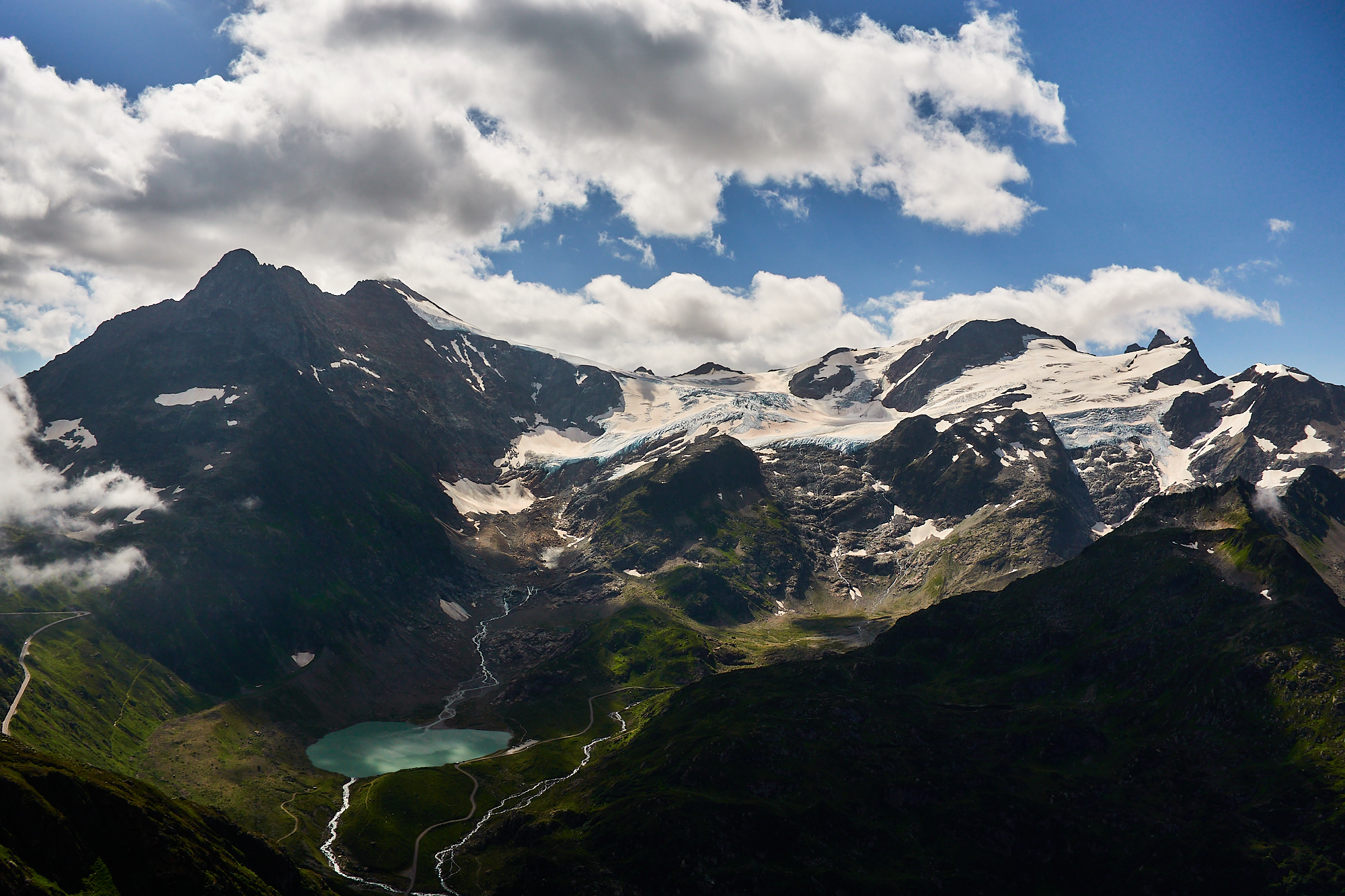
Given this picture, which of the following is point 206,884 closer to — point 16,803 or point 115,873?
point 115,873

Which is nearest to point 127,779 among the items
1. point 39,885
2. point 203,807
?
point 203,807

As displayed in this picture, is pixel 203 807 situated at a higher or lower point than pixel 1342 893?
higher

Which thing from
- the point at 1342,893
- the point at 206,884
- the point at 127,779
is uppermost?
the point at 127,779

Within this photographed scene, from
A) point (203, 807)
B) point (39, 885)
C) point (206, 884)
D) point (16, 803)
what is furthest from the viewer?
point (203, 807)

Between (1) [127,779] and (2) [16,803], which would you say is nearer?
(2) [16,803]

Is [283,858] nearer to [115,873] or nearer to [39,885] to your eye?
[115,873]

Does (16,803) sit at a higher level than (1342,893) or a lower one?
higher

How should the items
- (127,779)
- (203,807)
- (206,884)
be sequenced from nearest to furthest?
1. (206,884)
2. (127,779)
3. (203,807)

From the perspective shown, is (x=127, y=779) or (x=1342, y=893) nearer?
(x=127, y=779)

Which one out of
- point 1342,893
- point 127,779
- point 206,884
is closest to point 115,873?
point 206,884
